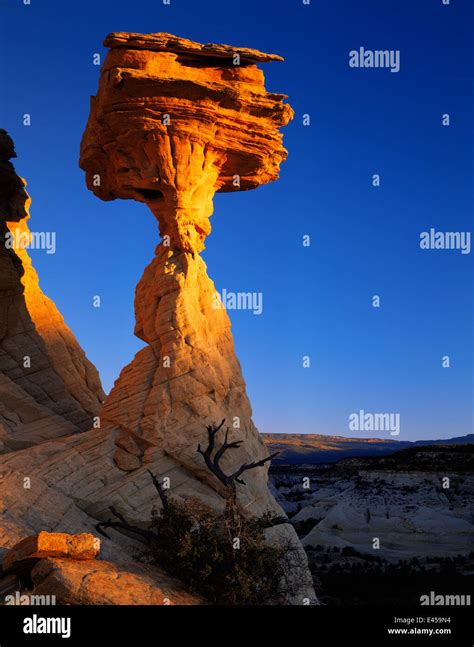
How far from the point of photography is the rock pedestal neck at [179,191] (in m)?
20.3

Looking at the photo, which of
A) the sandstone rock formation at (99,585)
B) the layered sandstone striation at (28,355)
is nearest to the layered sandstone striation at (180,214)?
the sandstone rock formation at (99,585)

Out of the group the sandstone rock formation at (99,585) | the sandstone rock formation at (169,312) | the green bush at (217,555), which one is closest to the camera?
the sandstone rock formation at (99,585)

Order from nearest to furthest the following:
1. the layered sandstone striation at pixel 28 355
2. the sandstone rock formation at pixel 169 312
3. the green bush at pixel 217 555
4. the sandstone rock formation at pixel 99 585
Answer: the sandstone rock formation at pixel 99 585, the green bush at pixel 217 555, the sandstone rock formation at pixel 169 312, the layered sandstone striation at pixel 28 355

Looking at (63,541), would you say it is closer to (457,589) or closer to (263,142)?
(263,142)

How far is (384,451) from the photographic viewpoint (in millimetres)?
139375

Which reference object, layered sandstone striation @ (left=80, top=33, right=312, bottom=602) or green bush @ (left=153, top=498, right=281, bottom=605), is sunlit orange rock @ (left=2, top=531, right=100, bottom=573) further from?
layered sandstone striation @ (left=80, top=33, right=312, bottom=602)

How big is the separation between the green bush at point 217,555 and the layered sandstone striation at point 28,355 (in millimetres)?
7944

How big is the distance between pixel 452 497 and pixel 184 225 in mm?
34012

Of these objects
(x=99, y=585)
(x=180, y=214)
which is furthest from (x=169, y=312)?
(x=99, y=585)

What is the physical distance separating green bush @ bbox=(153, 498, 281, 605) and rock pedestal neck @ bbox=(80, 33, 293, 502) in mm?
2478

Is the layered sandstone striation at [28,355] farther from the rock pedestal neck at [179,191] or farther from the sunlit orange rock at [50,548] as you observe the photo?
the sunlit orange rock at [50,548]

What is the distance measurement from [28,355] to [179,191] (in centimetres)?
917

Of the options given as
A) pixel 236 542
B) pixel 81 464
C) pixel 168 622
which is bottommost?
pixel 168 622

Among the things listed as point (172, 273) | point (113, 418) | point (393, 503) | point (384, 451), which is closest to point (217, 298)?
point (172, 273)
